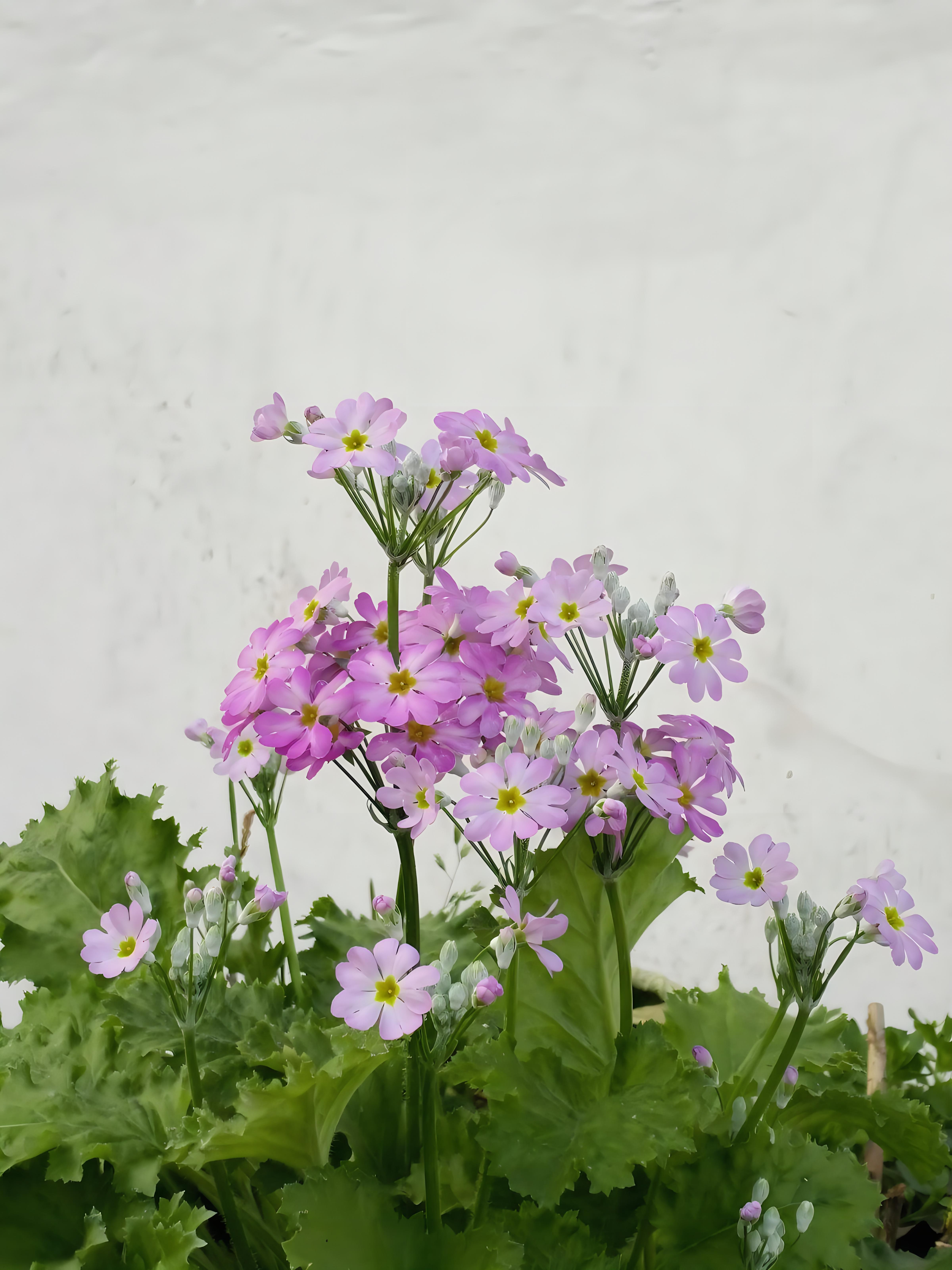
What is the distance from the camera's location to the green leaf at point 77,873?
0.67m

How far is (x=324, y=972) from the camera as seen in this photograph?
0.66m

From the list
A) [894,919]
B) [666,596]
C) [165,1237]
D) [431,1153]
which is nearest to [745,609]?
[666,596]

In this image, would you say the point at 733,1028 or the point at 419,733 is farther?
the point at 733,1028

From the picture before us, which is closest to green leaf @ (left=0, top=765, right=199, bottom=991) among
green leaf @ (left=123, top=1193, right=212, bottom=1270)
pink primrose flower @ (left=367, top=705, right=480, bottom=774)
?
green leaf @ (left=123, top=1193, right=212, bottom=1270)

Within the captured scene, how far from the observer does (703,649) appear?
458 millimetres

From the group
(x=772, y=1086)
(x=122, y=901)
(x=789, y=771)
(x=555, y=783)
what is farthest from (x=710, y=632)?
(x=789, y=771)

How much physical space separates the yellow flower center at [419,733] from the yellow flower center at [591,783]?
2.5 inches

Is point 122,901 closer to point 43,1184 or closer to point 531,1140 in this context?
point 43,1184

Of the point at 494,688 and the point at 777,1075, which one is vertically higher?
the point at 494,688

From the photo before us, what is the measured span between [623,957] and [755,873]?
7cm

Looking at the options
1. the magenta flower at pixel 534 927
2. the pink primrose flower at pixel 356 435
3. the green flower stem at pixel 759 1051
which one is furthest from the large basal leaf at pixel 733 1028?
the pink primrose flower at pixel 356 435

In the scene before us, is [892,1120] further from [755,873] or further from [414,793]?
[414,793]

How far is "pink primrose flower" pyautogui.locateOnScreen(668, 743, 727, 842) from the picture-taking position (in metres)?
0.45

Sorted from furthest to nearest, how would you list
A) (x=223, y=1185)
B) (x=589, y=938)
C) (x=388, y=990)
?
(x=589, y=938)
(x=223, y=1185)
(x=388, y=990)
